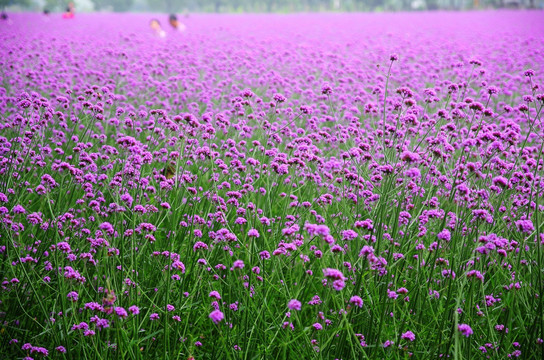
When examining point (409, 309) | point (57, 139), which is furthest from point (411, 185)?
point (57, 139)

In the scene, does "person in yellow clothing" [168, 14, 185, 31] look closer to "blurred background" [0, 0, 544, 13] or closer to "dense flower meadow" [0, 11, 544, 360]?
"dense flower meadow" [0, 11, 544, 360]

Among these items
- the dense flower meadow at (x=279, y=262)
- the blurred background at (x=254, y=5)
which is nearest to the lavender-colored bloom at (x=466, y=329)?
the dense flower meadow at (x=279, y=262)

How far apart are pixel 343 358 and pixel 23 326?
1.67 m

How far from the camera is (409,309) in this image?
2643 millimetres

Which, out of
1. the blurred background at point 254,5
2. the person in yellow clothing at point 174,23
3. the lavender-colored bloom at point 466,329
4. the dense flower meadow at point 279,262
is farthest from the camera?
the blurred background at point 254,5

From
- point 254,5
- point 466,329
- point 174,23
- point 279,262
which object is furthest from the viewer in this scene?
point 254,5

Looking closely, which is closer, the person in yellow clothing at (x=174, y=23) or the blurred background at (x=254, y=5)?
the person in yellow clothing at (x=174, y=23)

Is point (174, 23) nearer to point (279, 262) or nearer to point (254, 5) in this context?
point (279, 262)

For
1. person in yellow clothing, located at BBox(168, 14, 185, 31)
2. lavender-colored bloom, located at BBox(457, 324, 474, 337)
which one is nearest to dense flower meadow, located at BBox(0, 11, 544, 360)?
lavender-colored bloom, located at BBox(457, 324, 474, 337)

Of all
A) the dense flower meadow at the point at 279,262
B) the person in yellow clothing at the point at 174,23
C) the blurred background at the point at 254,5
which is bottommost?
the dense flower meadow at the point at 279,262

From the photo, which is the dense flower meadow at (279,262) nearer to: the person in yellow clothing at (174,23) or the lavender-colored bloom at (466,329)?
the lavender-colored bloom at (466,329)

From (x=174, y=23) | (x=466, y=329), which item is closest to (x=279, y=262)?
(x=466, y=329)

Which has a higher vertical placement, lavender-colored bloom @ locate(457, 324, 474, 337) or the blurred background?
the blurred background

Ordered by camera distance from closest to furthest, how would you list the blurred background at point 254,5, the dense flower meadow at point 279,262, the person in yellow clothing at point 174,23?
the dense flower meadow at point 279,262 → the person in yellow clothing at point 174,23 → the blurred background at point 254,5
